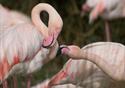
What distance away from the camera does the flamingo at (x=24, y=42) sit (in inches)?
162

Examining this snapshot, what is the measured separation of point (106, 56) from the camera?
4.13m

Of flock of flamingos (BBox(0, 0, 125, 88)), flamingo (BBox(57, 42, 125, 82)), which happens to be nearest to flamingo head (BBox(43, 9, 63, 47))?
flock of flamingos (BBox(0, 0, 125, 88))

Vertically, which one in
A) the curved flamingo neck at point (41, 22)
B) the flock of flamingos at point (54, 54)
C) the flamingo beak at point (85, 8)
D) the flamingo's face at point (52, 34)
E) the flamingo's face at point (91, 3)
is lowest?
the flock of flamingos at point (54, 54)

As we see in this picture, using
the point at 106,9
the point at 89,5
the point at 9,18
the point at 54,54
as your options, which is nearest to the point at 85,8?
the point at 89,5

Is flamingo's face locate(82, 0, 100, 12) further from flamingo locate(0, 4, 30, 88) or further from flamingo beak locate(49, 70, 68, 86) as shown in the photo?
flamingo beak locate(49, 70, 68, 86)

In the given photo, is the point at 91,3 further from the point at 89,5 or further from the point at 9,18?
the point at 9,18

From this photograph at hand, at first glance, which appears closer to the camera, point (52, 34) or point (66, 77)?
point (66, 77)

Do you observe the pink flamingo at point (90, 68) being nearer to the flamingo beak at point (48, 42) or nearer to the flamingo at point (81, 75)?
the flamingo at point (81, 75)

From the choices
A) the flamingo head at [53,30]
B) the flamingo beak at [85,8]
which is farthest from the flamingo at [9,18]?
the flamingo beak at [85,8]

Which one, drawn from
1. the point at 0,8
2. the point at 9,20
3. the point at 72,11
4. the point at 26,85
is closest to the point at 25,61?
the point at 26,85

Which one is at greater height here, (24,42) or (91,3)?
(91,3)

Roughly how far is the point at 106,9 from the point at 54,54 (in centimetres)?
182

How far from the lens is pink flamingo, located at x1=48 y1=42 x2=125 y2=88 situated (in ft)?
13.1

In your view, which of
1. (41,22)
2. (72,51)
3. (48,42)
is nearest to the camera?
(72,51)
